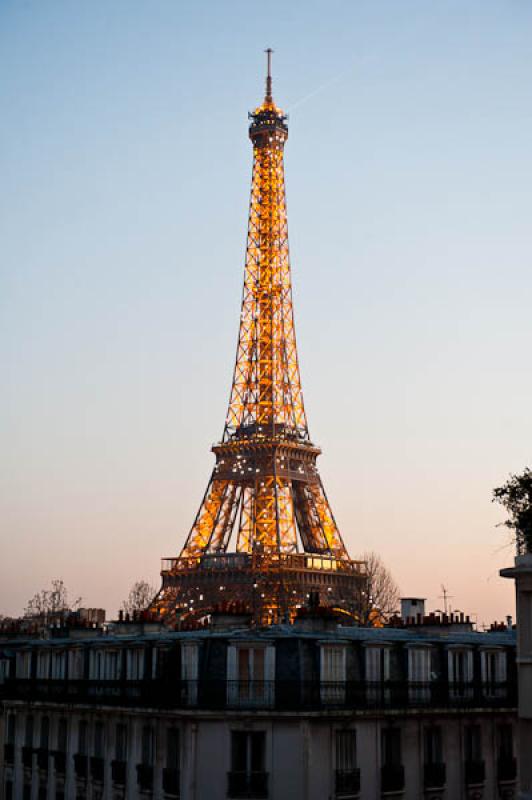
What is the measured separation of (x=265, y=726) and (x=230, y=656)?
6.66ft

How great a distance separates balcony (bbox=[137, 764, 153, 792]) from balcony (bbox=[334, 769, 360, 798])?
5.06 m

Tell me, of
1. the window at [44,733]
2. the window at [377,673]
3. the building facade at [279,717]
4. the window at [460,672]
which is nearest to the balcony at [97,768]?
the building facade at [279,717]

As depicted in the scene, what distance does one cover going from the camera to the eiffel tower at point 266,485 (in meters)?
98.2

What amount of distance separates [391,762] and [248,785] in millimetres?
4334

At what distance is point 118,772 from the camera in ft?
120

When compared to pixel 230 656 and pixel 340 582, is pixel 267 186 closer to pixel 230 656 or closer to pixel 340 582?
pixel 340 582

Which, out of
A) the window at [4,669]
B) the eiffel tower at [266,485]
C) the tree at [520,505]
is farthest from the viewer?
the eiffel tower at [266,485]

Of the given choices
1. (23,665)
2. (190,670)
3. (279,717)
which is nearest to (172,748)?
(190,670)

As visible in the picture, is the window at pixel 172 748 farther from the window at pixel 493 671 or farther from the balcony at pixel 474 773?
the window at pixel 493 671

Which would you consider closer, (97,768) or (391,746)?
(391,746)

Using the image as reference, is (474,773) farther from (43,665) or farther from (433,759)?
(43,665)

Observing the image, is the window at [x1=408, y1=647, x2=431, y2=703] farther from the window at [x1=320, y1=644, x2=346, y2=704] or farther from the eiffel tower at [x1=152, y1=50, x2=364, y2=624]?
the eiffel tower at [x1=152, y1=50, x2=364, y2=624]

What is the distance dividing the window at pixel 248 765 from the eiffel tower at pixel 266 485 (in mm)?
55954

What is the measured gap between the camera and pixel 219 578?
99.0m
